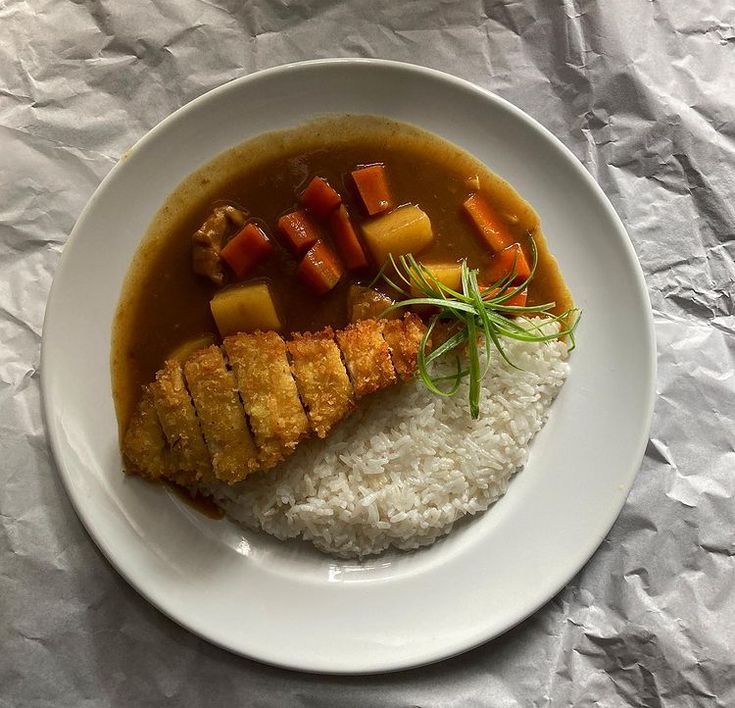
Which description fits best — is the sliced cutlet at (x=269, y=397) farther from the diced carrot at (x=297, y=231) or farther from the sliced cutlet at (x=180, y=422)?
the diced carrot at (x=297, y=231)

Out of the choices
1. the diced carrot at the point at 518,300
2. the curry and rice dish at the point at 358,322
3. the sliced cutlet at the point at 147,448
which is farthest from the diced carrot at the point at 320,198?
the sliced cutlet at the point at 147,448

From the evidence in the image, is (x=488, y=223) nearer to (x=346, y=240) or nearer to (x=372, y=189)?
(x=372, y=189)

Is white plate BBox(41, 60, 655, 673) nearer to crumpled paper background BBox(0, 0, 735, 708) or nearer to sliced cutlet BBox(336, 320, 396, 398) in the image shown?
crumpled paper background BBox(0, 0, 735, 708)

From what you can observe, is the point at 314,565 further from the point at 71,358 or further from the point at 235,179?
the point at 235,179

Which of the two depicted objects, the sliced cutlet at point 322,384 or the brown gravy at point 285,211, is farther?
the brown gravy at point 285,211

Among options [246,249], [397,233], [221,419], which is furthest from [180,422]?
[397,233]
